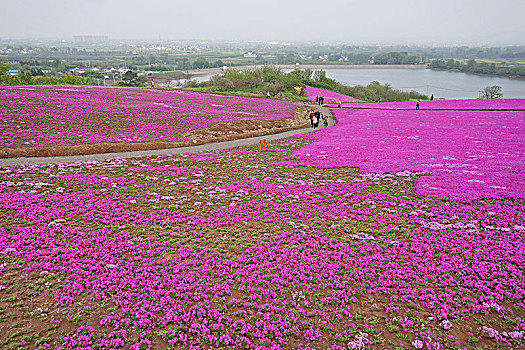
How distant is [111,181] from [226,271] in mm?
11738

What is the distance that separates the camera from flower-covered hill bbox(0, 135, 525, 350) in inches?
336

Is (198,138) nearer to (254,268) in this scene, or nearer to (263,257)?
(263,257)

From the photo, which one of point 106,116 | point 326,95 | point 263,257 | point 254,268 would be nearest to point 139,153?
point 106,116

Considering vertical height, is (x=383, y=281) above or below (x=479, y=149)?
below

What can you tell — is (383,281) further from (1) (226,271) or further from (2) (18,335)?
(2) (18,335)

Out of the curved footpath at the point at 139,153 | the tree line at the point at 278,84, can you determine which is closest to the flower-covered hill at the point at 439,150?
the curved footpath at the point at 139,153

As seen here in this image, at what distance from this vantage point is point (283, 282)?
34.8 ft

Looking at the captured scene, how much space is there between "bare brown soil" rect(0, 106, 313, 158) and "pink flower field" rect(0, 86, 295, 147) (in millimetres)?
1197

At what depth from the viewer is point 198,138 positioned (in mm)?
32875

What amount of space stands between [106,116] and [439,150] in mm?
34614

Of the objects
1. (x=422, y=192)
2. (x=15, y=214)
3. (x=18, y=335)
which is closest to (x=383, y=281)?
(x=422, y=192)

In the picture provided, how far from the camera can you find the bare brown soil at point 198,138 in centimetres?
2409

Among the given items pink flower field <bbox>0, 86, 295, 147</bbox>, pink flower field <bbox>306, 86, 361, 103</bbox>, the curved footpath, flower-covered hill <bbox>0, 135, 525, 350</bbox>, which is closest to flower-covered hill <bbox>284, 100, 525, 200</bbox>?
flower-covered hill <bbox>0, 135, 525, 350</bbox>

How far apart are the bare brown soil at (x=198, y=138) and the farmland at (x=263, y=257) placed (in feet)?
12.4
